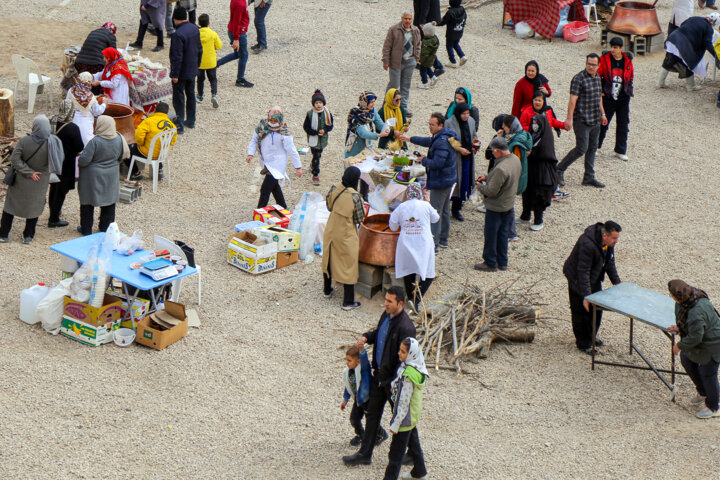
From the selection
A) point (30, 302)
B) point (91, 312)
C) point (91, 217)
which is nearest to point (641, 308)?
point (91, 312)

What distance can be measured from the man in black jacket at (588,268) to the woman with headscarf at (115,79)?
Result: 7.68 meters

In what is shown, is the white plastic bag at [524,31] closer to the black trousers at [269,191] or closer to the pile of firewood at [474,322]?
the black trousers at [269,191]

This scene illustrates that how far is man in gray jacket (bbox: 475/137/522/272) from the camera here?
35.2 feet

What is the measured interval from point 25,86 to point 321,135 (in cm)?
615

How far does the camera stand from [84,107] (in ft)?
39.4

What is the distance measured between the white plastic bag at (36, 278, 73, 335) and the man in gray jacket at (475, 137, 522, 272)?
4.84 metres

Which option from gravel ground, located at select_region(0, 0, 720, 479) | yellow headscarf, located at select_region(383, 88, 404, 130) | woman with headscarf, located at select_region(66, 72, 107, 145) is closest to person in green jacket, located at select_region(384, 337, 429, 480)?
gravel ground, located at select_region(0, 0, 720, 479)

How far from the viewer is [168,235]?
11.4 metres

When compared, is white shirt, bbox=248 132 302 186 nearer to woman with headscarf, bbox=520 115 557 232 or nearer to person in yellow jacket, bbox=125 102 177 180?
person in yellow jacket, bbox=125 102 177 180

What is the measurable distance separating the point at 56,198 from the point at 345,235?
3887mm

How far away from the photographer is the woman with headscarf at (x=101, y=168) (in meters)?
10.6

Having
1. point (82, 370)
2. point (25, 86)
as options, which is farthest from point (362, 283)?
point (25, 86)

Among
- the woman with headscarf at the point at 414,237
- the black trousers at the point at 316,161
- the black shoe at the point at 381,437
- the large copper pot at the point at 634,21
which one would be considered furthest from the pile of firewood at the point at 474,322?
the large copper pot at the point at 634,21

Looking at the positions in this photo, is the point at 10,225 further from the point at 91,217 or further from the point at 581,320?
the point at 581,320
